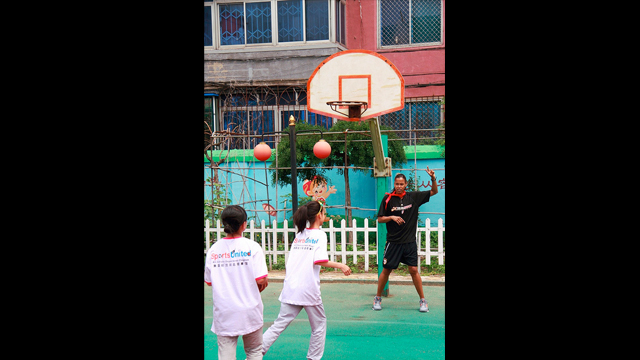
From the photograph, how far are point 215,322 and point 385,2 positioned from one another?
1104 centimetres

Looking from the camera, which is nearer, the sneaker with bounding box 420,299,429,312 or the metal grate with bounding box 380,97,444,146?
the sneaker with bounding box 420,299,429,312

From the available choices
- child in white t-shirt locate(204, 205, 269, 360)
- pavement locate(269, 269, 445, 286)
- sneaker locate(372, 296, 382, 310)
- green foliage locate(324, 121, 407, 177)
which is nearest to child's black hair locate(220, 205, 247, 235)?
child in white t-shirt locate(204, 205, 269, 360)

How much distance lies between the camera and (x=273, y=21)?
1260 cm

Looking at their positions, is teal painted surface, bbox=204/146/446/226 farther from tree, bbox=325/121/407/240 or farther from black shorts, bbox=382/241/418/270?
black shorts, bbox=382/241/418/270

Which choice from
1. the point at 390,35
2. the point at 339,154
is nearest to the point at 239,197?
the point at 339,154

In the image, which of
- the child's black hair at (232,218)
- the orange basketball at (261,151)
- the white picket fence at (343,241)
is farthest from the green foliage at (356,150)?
the child's black hair at (232,218)

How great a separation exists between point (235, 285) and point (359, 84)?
12.9ft

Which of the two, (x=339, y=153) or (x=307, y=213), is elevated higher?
(x=339, y=153)

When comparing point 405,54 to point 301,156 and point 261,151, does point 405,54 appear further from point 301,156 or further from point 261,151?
point 261,151

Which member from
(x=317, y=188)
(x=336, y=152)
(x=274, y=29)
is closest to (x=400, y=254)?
(x=336, y=152)

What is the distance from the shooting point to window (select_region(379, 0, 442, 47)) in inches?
501

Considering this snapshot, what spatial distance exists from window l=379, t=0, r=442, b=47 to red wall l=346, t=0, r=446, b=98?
19 centimetres

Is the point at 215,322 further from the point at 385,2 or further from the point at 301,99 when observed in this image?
the point at 385,2

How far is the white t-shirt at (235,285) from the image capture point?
3.78 metres
